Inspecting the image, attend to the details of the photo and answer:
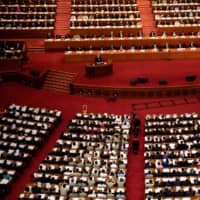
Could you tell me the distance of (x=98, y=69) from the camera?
14.0 meters

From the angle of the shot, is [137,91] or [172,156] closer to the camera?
[172,156]

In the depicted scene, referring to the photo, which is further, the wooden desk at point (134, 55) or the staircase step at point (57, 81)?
the wooden desk at point (134, 55)

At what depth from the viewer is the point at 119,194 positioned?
30.9 ft

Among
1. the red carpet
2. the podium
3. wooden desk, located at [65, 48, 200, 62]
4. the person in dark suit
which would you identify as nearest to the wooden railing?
the red carpet

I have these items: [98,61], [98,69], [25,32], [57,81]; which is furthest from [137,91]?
[25,32]

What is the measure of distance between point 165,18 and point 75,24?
310 cm

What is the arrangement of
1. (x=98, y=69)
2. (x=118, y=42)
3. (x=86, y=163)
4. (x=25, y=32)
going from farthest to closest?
(x=25, y=32) < (x=118, y=42) < (x=98, y=69) < (x=86, y=163)

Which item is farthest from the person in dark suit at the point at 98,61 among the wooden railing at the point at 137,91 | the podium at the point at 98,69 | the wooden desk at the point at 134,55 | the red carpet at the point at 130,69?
the wooden railing at the point at 137,91

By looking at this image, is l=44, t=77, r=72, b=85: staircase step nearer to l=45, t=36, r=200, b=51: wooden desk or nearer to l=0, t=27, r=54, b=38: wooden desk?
l=45, t=36, r=200, b=51: wooden desk

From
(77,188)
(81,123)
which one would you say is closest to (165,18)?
(81,123)

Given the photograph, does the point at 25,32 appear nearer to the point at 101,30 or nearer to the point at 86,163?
the point at 101,30

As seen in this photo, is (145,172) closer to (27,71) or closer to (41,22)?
(27,71)

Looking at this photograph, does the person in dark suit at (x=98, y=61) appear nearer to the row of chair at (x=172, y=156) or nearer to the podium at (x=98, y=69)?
the podium at (x=98, y=69)

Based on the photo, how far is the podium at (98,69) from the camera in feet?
45.8
